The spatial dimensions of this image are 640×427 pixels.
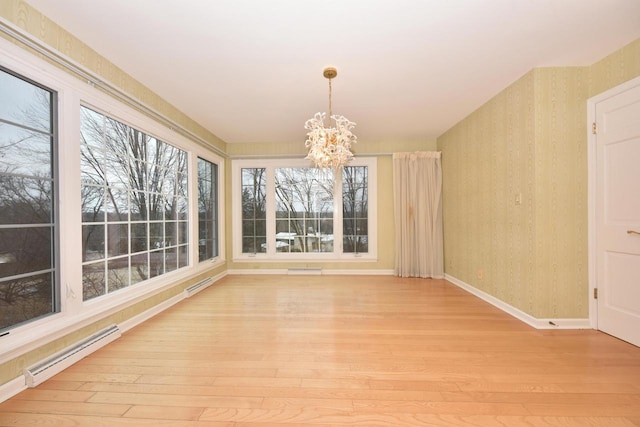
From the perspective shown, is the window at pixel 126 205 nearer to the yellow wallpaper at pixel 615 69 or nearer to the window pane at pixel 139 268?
the window pane at pixel 139 268

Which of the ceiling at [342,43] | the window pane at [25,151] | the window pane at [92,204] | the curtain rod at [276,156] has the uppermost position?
the ceiling at [342,43]

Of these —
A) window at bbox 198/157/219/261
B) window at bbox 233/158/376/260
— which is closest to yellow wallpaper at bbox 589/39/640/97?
window at bbox 233/158/376/260

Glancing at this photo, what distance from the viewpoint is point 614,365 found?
196cm

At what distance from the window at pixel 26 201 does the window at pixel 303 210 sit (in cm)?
320

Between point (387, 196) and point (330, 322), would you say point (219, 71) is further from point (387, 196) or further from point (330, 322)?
point (387, 196)

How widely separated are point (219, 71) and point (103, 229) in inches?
75.3

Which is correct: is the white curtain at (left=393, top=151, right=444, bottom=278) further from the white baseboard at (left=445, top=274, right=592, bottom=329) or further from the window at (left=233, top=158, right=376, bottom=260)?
the white baseboard at (left=445, top=274, right=592, bottom=329)

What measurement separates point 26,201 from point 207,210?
2785mm

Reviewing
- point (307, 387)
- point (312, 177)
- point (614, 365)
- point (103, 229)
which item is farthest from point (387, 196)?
point (103, 229)

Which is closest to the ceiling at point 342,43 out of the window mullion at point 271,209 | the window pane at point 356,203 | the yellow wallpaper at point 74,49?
the yellow wallpaper at point 74,49

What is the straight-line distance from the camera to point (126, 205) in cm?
276

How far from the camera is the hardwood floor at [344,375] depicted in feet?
4.95

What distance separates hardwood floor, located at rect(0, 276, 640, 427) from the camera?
1.51m

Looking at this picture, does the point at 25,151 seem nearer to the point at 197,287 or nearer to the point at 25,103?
the point at 25,103
